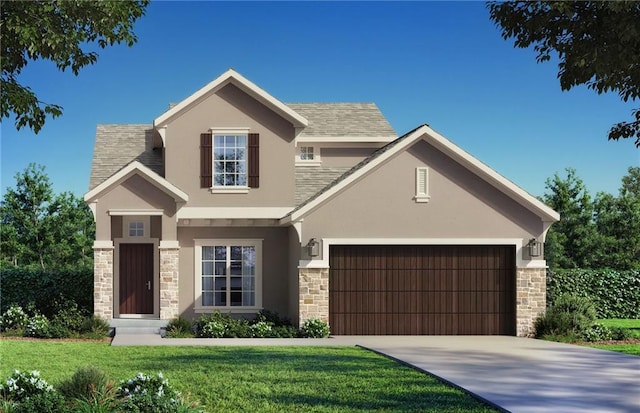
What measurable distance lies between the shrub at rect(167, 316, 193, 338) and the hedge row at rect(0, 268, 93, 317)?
12.6 ft

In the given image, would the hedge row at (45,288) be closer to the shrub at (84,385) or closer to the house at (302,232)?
the house at (302,232)

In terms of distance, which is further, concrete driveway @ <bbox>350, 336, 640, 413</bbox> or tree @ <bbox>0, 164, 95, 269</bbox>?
tree @ <bbox>0, 164, 95, 269</bbox>

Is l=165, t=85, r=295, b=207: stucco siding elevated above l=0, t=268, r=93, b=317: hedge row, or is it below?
above

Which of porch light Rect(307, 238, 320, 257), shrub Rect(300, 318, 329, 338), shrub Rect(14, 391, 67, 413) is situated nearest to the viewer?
shrub Rect(14, 391, 67, 413)

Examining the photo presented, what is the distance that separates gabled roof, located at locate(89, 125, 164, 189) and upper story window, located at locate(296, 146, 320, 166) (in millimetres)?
4405

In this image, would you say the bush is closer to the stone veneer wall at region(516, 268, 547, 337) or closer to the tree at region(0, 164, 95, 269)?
the stone veneer wall at region(516, 268, 547, 337)

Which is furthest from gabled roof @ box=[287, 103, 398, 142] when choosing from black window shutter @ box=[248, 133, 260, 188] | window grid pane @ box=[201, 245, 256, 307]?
window grid pane @ box=[201, 245, 256, 307]

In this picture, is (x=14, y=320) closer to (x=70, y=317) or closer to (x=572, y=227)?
(x=70, y=317)

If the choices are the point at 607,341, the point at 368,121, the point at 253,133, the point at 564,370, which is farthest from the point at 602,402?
the point at 368,121

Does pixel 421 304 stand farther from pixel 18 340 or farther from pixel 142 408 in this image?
pixel 142 408

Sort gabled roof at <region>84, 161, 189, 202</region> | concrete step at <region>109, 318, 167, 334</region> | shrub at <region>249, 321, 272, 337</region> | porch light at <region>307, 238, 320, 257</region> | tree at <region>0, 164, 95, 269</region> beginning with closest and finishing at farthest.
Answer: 1. porch light at <region>307, 238, 320, 257</region>
2. shrub at <region>249, 321, 272, 337</region>
3. concrete step at <region>109, 318, 167, 334</region>
4. gabled roof at <region>84, 161, 189, 202</region>
5. tree at <region>0, 164, 95, 269</region>

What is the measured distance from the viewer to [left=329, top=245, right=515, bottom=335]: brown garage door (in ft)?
68.4

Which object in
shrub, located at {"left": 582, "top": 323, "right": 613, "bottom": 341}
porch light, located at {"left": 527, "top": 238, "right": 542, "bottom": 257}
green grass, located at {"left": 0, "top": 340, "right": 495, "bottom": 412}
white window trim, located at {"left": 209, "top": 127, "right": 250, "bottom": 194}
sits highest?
white window trim, located at {"left": 209, "top": 127, "right": 250, "bottom": 194}

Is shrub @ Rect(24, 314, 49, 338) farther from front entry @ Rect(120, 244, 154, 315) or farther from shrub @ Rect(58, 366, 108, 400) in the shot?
shrub @ Rect(58, 366, 108, 400)
